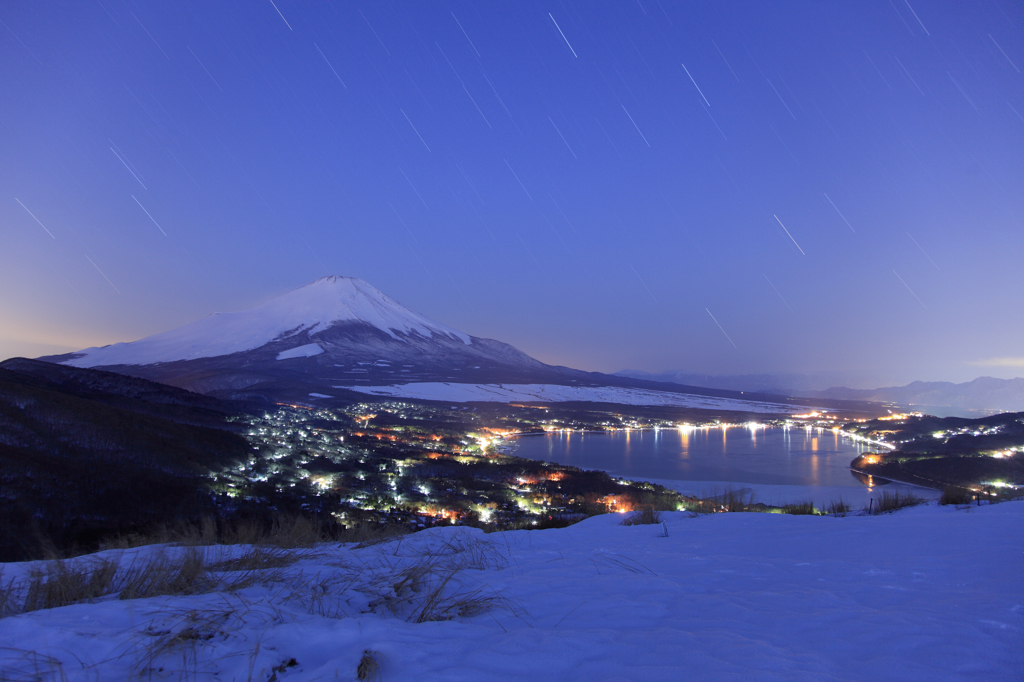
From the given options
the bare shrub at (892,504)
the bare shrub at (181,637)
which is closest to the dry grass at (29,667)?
the bare shrub at (181,637)

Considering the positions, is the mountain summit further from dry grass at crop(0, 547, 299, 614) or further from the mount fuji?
dry grass at crop(0, 547, 299, 614)

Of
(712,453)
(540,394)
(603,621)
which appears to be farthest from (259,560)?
(540,394)

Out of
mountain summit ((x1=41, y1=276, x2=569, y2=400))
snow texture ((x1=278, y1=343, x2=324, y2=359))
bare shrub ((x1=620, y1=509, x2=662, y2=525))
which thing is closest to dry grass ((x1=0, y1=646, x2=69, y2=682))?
bare shrub ((x1=620, y1=509, x2=662, y2=525))

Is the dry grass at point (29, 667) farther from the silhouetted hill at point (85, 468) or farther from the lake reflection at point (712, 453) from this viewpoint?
the lake reflection at point (712, 453)

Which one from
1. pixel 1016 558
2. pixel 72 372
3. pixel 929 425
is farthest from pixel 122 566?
pixel 929 425

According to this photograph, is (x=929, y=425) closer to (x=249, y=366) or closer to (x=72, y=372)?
(x=72, y=372)

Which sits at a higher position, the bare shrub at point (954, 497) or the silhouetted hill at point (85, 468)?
the bare shrub at point (954, 497)
